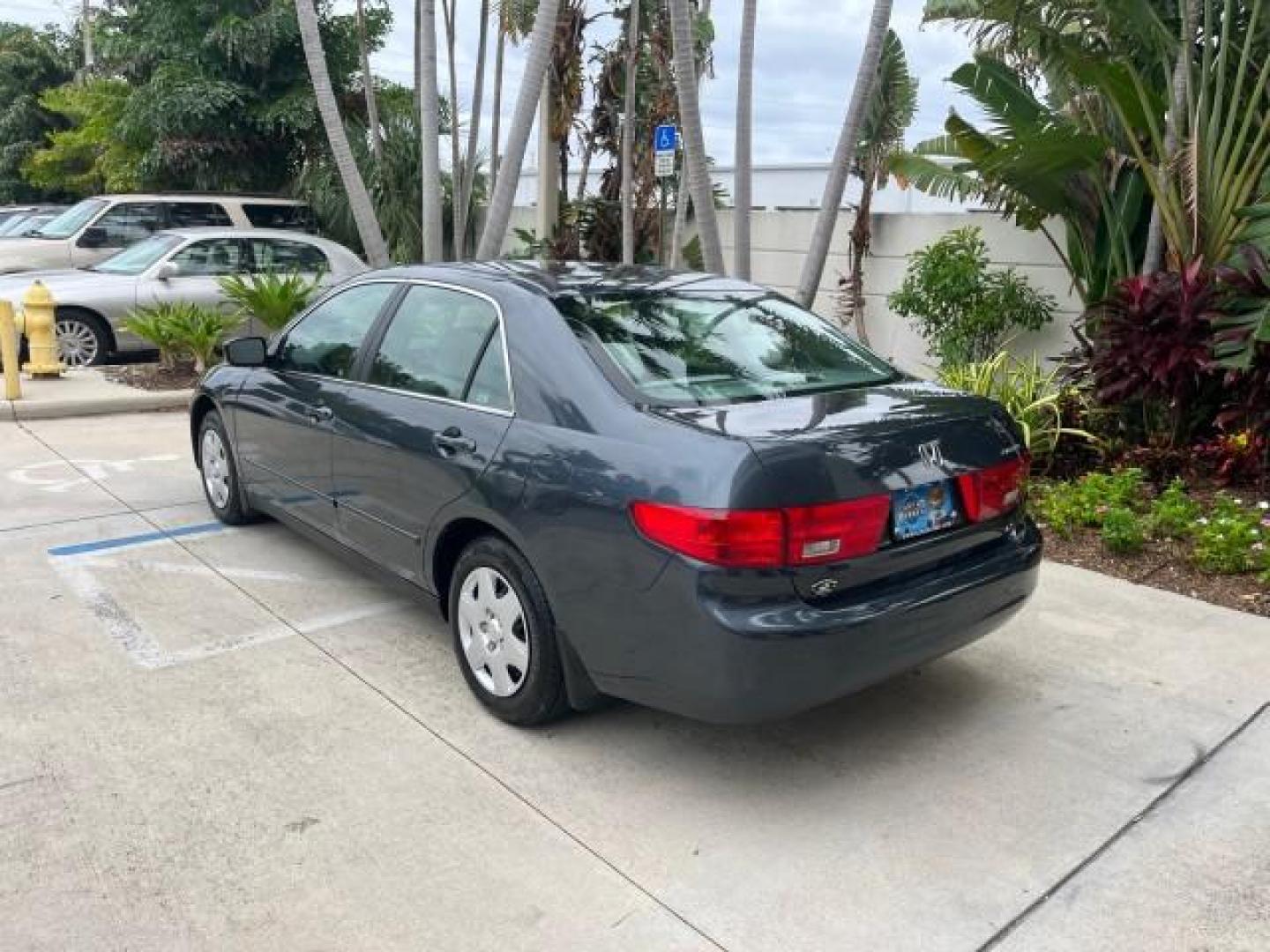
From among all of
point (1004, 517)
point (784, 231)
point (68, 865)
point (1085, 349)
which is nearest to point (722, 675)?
point (1004, 517)

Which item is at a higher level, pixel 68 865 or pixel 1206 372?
pixel 1206 372

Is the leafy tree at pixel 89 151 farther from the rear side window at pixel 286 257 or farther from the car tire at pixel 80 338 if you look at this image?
the car tire at pixel 80 338

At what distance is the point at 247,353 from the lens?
5.24 metres

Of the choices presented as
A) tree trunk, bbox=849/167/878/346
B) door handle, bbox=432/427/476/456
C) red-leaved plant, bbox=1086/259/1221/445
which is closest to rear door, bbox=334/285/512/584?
door handle, bbox=432/427/476/456

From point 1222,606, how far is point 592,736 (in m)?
3.23

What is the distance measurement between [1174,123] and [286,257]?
8.80 meters

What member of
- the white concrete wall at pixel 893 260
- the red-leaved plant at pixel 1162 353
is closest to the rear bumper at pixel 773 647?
the red-leaved plant at pixel 1162 353

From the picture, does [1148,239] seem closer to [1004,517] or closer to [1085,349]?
[1085,349]

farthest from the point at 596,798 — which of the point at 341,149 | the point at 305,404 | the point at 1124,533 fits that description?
the point at 341,149

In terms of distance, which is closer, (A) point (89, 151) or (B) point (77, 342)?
(B) point (77, 342)

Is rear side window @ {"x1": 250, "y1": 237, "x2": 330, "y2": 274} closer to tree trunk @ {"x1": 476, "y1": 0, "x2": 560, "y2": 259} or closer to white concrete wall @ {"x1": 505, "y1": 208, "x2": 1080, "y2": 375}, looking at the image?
tree trunk @ {"x1": 476, "y1": 0, "x2": 560, "y2": 259}

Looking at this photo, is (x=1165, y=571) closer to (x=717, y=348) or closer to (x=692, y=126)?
(x=717, y=348)

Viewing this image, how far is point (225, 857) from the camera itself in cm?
298

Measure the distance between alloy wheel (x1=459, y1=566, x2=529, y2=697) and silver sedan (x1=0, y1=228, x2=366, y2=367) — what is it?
7341 millimetres
